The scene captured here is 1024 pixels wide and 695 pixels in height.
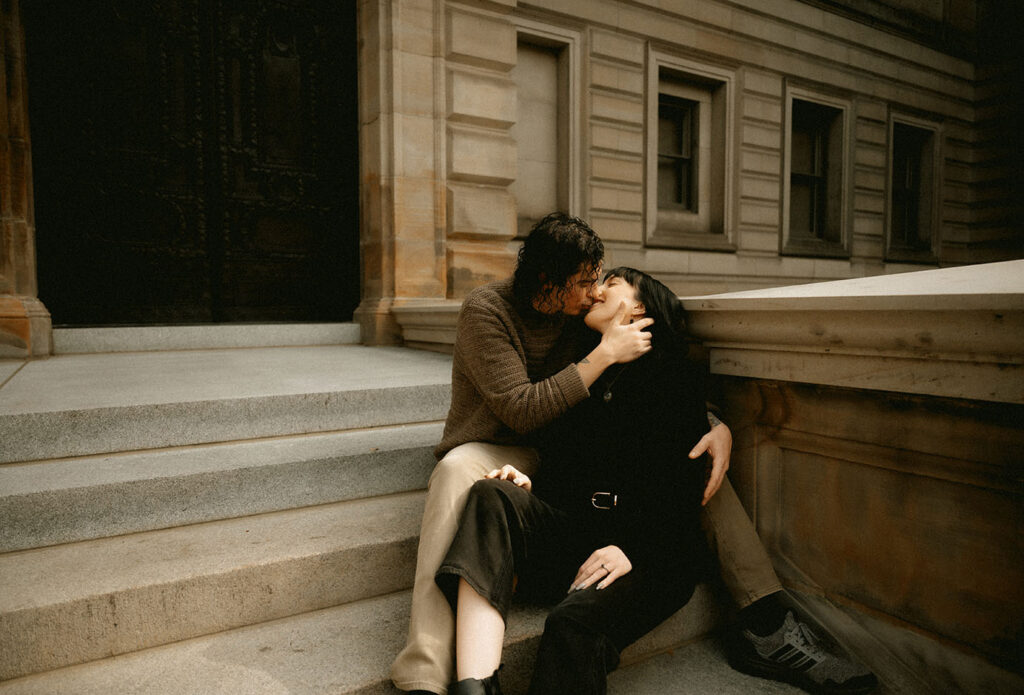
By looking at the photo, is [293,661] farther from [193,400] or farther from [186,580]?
[193,400]

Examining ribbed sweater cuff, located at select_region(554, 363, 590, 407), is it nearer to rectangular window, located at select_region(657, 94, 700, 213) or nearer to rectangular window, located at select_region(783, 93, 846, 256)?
rectangular window, located at select_region(657, 94, 700, 213)

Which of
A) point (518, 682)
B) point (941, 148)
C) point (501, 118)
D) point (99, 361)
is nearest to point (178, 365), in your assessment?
point (99, 361)

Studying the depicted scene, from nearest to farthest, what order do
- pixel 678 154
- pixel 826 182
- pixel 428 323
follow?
pixel 428 323 < pixel 678 154 < pixel 826 182

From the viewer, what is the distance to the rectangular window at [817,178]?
1045cm

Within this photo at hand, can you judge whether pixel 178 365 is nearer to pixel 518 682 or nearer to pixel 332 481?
pixel 332 481

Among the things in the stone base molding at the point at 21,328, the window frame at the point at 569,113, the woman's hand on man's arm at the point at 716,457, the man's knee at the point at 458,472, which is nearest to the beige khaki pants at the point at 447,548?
the man's knee at the point at 458,472

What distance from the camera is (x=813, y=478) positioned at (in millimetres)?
2307

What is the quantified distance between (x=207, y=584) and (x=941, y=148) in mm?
14338

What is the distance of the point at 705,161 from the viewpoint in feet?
30.8

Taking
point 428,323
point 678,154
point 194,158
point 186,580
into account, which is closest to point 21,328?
point 194,158

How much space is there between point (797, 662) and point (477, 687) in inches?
46.6

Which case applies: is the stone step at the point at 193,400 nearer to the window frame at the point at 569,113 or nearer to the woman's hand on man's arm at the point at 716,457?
the woman's hand on man's arm at the point at 716,457

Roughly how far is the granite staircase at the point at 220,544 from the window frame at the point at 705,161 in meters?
6.58

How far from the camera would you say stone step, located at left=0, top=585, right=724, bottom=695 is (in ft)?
5.81
